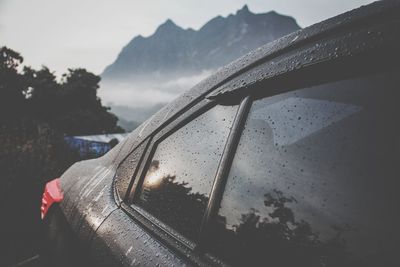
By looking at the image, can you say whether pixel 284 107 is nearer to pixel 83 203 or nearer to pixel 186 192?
pixel 186 192

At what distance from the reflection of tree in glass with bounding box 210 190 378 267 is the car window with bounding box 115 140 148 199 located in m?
0.73

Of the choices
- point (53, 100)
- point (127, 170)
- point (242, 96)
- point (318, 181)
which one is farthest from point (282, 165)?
point (53, 100)

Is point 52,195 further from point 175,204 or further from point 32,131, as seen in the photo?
point 32,131

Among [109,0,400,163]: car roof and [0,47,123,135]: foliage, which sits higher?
[0,47,123,135]: foliage

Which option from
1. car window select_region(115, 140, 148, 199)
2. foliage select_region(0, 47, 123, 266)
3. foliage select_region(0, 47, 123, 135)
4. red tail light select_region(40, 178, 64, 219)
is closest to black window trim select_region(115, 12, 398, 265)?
car window select_region(115, 140, 148, 199)

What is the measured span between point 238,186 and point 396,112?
0.49 meters

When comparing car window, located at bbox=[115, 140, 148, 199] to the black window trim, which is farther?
car window, located at bbox=[115, 140, 148, 199]

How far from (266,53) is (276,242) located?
27.1 inches

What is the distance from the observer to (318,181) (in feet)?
2.43

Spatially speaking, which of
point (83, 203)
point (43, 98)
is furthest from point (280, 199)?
point (43, 98)

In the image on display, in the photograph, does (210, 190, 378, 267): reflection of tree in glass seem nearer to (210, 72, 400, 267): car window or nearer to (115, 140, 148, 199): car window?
(210, 72, 400, 267): car window

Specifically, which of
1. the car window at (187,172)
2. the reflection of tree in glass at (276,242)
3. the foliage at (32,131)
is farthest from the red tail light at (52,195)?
the reflection of tree in glass at (276,242)

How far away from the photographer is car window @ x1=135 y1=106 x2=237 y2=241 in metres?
1.04

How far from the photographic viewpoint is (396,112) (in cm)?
65
